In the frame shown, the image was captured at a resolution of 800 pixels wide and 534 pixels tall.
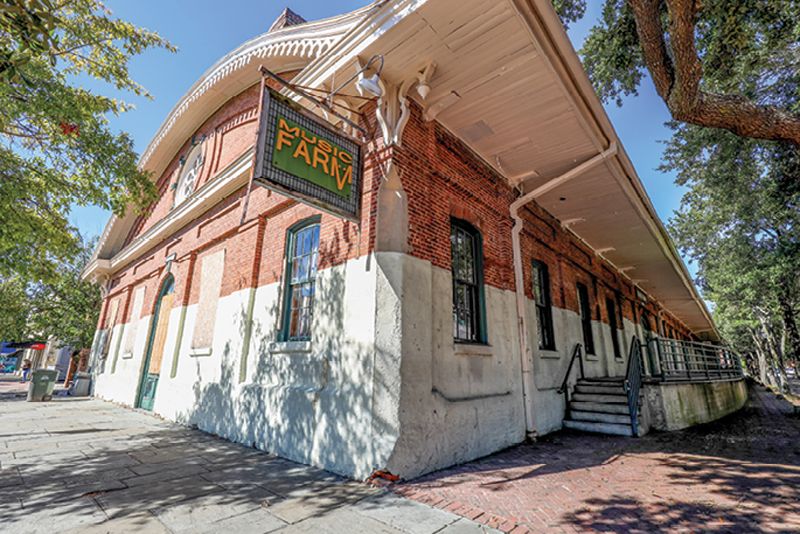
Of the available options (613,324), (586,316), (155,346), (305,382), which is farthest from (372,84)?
(613,324)

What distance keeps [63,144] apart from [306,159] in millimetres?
6609

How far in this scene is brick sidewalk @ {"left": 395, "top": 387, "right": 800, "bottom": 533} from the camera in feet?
11.2

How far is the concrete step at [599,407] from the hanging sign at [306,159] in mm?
6913

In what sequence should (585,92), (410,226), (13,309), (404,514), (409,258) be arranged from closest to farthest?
1. (404,514)
2. (409,258)
3. (410,226)
4. (585,92)
5. (13,309)

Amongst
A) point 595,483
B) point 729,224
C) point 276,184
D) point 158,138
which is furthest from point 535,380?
point 729,224

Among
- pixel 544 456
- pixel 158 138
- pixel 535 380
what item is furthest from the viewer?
pixel 158 138

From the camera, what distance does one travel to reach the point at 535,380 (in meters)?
7.41

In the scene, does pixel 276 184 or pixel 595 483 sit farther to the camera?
pixel 595 483

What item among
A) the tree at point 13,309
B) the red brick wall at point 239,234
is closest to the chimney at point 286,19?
the red brick wall at point 239,234

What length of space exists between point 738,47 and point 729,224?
14479 millimetres

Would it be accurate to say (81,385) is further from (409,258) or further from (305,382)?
(409,258)

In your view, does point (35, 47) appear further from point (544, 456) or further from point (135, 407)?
point (135, 407)

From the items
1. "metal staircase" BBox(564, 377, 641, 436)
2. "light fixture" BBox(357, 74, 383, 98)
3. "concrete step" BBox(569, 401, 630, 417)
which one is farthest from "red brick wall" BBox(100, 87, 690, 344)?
"concrete step" BBox(569, 401, 630, 417)

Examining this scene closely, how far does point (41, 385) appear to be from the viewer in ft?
43.0
